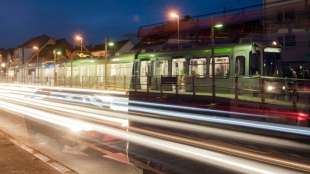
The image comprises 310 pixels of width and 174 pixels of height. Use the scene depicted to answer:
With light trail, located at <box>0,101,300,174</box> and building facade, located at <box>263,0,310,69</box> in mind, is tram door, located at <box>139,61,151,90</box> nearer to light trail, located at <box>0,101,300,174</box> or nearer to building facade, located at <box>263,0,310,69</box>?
light trail, located at <box>0,101,300,174</box>

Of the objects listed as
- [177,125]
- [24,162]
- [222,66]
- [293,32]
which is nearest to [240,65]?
[222,66]

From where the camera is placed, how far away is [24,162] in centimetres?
1033

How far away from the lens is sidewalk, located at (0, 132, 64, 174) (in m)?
9.41

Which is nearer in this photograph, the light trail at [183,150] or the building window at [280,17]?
the light trail at [183,150]

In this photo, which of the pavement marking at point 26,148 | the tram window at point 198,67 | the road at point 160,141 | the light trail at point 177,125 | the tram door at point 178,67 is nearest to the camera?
the road at point 160,141

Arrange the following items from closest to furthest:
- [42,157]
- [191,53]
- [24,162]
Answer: [24,162] < [42,157] < [191,53]

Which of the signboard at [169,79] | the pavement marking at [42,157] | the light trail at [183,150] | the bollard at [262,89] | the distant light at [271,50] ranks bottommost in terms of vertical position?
the pavement marking at [42,157]

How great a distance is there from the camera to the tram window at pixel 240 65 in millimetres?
28797

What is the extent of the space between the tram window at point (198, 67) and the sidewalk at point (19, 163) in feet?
66.9

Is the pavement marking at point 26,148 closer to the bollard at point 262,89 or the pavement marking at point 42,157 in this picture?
the pavement marking at point 42,157

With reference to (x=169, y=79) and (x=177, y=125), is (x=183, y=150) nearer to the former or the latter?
(x=177, y=125)

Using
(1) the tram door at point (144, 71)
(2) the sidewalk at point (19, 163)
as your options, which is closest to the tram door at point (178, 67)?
(1) the tram door at point (144, 71)

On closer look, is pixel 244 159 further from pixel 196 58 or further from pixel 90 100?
pixel 196 58

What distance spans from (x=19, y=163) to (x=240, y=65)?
67.0 feet
